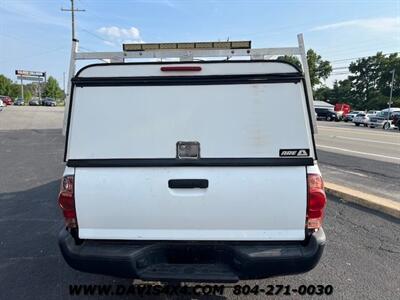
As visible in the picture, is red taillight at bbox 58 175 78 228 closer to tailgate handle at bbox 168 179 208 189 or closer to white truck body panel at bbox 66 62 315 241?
white truck body panel at bbox 66 62 315 241

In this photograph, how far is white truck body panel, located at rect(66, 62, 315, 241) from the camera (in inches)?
102

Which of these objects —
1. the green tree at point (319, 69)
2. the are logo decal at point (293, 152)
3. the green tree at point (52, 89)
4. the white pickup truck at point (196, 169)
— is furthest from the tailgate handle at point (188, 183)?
the green tree at point (52, 89)

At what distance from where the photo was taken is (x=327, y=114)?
A: 48.8 m

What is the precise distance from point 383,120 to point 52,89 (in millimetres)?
105908

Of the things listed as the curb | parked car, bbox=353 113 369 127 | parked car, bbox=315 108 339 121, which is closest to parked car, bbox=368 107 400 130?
parked car, bbox=353 113 369 127

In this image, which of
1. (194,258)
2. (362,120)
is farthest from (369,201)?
(362,120)

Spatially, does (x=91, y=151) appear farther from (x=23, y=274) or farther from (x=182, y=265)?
(x=23, y=274)

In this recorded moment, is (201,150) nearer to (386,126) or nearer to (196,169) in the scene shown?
(196,169)

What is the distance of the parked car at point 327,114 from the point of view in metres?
48.2

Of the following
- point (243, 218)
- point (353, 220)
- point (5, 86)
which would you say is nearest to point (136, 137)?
point (243, 218)

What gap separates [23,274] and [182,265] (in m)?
1.97

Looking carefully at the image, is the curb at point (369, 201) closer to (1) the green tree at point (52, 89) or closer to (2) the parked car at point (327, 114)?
(2) the parked car at point (327, 114)

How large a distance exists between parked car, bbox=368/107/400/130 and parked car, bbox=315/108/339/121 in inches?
444

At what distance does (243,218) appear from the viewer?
104 inches
